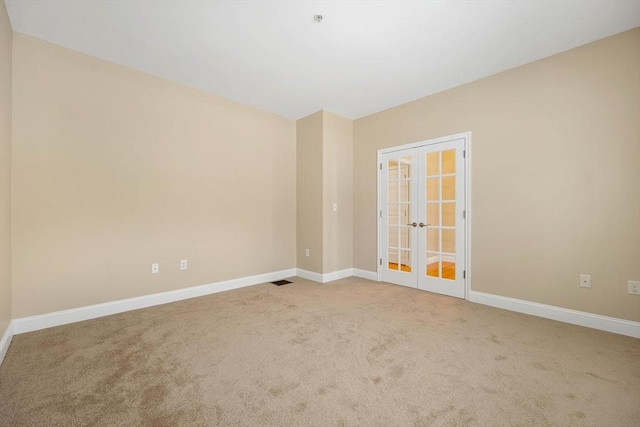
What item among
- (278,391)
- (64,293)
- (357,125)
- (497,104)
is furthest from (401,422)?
(357,125)

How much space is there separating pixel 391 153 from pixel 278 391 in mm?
3614

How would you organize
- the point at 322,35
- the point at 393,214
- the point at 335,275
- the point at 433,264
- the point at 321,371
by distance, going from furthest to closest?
1. the point at 335,275
2. the point at 393,214
3. the point at 433,264
4. the point at 322,35
5. the point at 321,371

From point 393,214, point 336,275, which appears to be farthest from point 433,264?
point 336,275

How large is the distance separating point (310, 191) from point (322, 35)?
2.40 meters

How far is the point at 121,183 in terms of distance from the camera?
3.04 meters

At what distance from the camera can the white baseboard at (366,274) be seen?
4.45 m

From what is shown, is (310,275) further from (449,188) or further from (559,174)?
(559,174)

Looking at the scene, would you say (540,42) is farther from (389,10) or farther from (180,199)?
(180,199)

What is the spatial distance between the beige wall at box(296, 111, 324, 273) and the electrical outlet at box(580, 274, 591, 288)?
306 centimetres

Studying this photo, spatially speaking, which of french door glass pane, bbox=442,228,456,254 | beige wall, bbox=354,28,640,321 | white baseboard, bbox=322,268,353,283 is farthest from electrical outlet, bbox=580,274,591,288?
white baseboard, bbox=322,268,353,283

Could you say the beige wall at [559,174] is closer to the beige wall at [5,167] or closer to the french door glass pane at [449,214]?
the french door glass pane at [449,214]

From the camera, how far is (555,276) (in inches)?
112

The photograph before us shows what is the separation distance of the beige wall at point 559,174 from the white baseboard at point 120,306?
3.25 meters

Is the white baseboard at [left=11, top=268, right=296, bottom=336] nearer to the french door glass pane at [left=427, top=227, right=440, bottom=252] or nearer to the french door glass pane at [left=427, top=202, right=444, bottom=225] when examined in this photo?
the french door glass pane at [left=427, top=227, right=440, bottom=252]
